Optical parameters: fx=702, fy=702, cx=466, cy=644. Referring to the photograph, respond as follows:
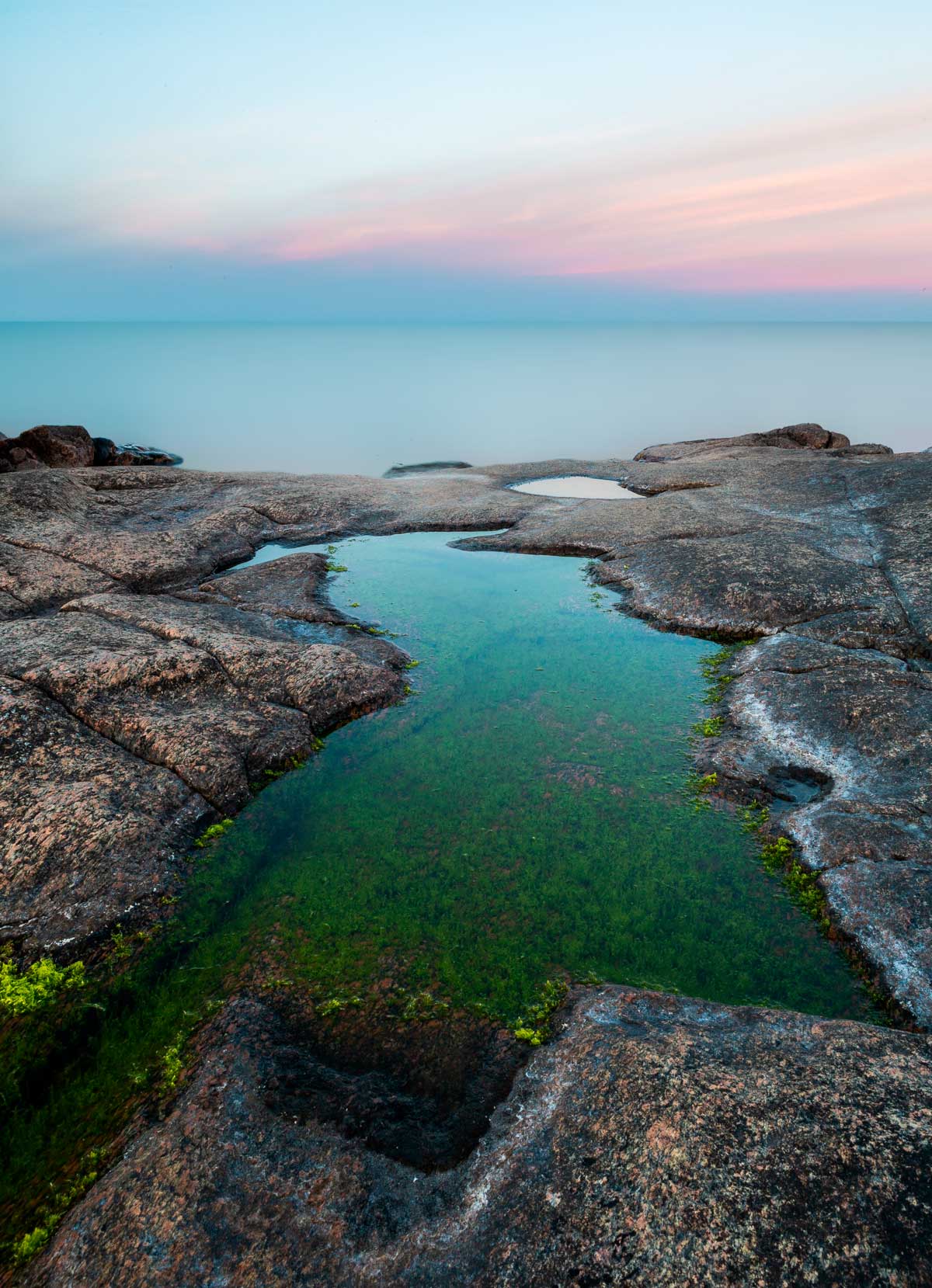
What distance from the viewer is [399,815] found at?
11.8 m

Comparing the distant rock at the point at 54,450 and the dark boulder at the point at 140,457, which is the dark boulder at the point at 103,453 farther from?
the dark boulder at the point at 140,457

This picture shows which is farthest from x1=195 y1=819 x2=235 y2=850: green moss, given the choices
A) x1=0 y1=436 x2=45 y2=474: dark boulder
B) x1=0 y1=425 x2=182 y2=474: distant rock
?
x1=0 y1=436 x2=45 y2=474: dark boulder

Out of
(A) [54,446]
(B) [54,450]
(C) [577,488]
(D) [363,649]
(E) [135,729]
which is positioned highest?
(A) [54,446]

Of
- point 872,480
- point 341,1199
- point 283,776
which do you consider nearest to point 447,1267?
point 341,1199

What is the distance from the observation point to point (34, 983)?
8219 mm

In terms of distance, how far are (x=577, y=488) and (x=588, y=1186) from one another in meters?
32.0

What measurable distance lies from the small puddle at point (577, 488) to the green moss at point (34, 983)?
1070 inches

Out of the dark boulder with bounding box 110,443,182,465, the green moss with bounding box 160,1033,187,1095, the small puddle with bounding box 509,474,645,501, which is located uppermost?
the dark boulder with bounding box 110,443,182,465

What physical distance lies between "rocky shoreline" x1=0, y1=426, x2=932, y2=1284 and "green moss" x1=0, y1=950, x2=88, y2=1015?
12.4 inches

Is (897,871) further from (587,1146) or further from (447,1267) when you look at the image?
(447,1267)

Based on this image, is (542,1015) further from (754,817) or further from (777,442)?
(777,442)

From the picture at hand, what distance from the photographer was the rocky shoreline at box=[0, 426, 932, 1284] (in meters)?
5.50

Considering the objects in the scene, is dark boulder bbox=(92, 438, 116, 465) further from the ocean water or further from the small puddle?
the small puddle

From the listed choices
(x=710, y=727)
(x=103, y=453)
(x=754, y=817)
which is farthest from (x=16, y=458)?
(x=754, y=817)
